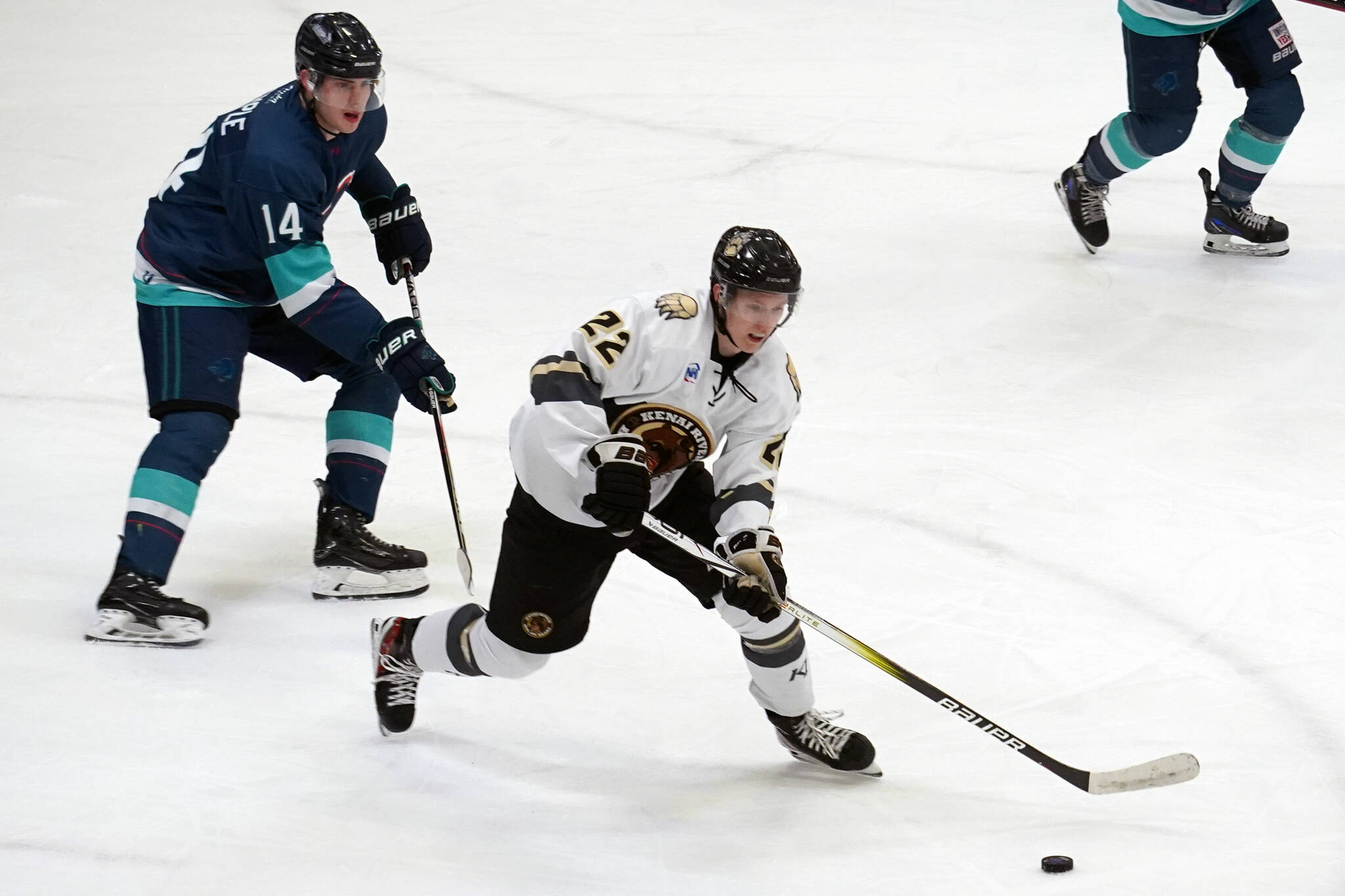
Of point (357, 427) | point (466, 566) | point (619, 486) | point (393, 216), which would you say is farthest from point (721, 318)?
point (393, 216)

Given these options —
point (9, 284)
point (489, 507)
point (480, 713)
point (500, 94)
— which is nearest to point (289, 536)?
point (489, 507)

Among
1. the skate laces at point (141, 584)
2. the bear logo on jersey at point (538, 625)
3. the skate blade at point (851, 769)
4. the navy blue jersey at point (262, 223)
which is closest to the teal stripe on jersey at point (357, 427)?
the navy blue jersey at point (262, 223)

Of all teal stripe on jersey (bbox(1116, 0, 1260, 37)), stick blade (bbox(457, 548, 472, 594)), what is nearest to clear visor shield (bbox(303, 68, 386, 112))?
stick blade (bbox(457, 548, 472, 594))

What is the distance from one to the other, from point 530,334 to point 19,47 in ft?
A: 13.6

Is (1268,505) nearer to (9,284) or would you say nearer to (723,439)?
(723,439)

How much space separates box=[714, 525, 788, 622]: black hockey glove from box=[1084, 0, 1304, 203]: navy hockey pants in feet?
9.76

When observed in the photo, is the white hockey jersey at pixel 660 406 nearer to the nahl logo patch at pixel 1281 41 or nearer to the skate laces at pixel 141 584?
the skate laces at pixel 141 584

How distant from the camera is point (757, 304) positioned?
90.3 inches

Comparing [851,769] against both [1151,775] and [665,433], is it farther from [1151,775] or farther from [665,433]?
[665,433]

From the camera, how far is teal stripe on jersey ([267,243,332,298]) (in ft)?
9.74

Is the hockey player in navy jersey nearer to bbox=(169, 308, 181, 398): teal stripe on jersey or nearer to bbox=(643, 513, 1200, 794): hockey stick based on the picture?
bbox=(169, 308, 181, 398): teal stripe on jersey

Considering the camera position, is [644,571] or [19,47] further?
Result: [19,47]

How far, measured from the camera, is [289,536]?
3.54 m

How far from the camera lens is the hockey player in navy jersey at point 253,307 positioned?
2.96 m
